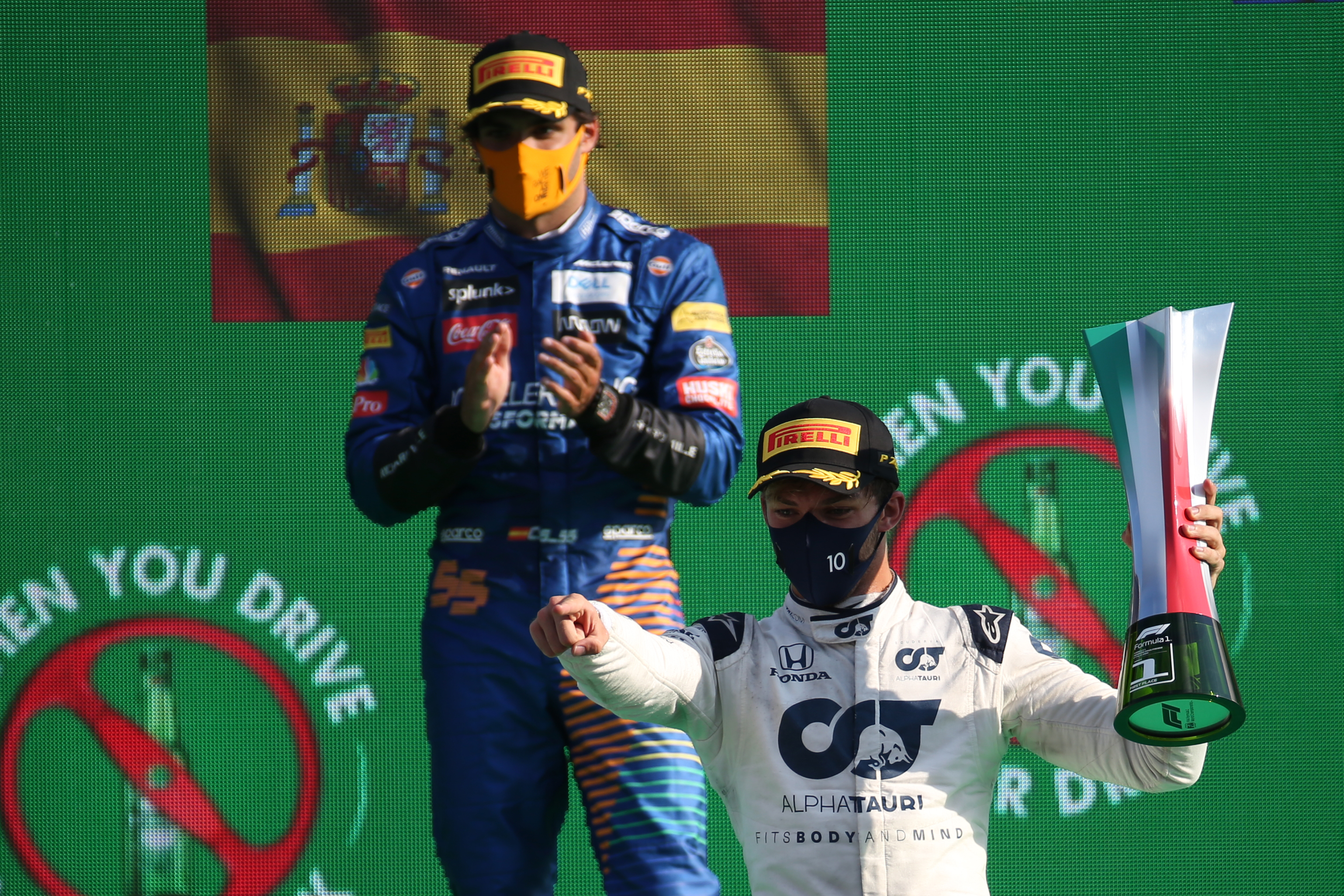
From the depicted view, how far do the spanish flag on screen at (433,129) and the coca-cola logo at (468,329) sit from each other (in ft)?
4.20

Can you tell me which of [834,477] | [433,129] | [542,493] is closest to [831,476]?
[834,477]

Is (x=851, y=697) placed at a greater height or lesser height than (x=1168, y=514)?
lesser

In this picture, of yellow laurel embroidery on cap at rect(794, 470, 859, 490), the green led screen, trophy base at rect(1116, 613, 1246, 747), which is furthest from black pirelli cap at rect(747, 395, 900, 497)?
the green led screen

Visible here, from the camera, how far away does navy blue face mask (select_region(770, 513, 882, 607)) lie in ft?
6.80

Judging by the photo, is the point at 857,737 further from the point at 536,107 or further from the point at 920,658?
the point at 536,107

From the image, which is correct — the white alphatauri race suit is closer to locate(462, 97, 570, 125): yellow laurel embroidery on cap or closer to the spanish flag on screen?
locate(462, 97, 570, 125): yellow laurel embroidery on cap

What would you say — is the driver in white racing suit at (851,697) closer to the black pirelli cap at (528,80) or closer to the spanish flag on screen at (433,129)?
the black pirelli cap at (528,80)

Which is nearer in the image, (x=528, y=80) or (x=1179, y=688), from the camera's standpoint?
(x=1179, y=688)

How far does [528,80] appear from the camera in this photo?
2.56 metres

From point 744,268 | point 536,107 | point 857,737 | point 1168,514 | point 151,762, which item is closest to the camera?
point 1168,514

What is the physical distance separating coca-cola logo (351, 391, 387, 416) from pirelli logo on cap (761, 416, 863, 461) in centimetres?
82

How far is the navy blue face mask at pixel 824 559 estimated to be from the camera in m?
2.07

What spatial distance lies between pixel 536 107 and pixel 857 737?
1.20m

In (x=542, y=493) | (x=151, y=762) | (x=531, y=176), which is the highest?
(x=531, y=176)
